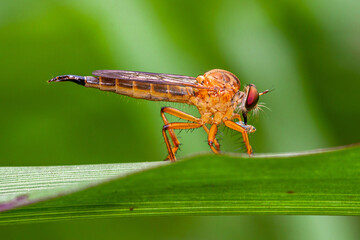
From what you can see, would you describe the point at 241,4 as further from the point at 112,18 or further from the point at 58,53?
the point at 58,53

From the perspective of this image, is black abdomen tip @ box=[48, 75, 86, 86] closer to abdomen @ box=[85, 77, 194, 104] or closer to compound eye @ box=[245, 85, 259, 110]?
abdomen @ box=[85, 77, 194, 104]

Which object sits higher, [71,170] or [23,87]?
[23,87]

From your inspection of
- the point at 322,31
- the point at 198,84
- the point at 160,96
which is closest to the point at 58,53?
the point at 160,96

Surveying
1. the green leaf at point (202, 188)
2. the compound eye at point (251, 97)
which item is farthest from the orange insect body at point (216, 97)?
the green leaf at point (202, 188)

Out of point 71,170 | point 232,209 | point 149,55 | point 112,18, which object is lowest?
point 232,209

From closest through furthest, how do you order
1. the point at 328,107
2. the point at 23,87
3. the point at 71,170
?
1. the point at 71,170
2. the point at 23,87
3. the point at 328,107
